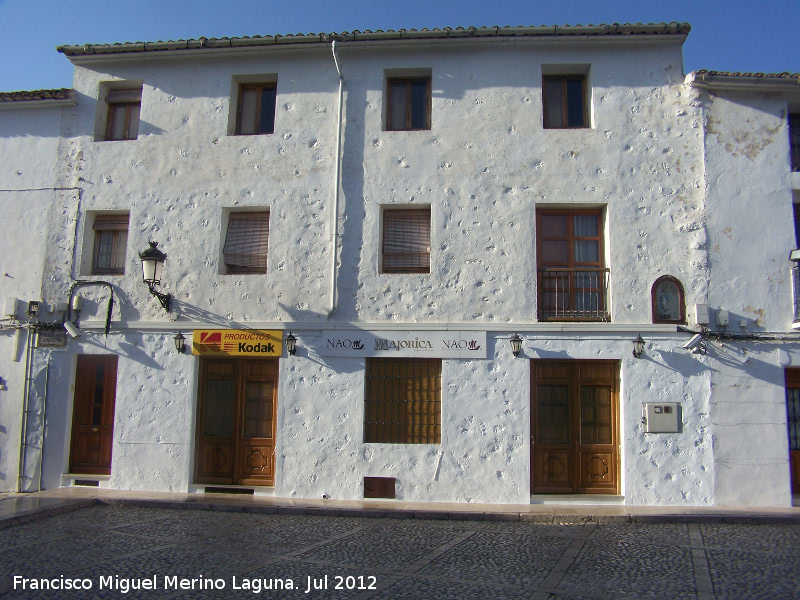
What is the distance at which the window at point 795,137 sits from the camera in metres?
11.2

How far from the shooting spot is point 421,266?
10.9 meters

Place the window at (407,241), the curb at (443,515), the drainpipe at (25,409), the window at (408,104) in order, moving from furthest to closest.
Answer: the window at (408,104) → the drainpipe at (25,409) → the window at (407,241) → the curb at (443,515)

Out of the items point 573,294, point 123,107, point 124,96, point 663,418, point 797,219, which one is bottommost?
point 663,418

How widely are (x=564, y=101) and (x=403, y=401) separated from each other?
5956mm

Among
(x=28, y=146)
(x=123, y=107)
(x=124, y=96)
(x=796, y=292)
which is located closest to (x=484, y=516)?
(x=796, y=292)

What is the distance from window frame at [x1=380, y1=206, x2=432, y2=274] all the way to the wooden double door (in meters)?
2.57

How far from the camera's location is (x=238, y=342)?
10.9 meters

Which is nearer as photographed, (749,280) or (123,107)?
(749,280)

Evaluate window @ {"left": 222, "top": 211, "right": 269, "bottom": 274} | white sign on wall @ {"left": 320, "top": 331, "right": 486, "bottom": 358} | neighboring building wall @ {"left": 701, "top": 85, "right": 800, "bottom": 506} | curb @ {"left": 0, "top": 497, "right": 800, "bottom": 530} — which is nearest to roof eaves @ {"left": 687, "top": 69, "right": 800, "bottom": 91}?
neighboring building wall @ {"left": 701, "top": 85, "right": 800, "bottom": 506}

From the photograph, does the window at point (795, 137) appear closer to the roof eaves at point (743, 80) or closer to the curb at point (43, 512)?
the roof eaves at point (743, 80)

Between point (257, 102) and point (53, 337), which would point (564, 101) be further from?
point (53, 337)

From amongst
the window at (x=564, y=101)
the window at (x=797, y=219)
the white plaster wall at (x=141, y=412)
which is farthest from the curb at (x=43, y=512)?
the window at (x=797, y=219)

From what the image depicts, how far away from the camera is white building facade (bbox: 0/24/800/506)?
404 inches

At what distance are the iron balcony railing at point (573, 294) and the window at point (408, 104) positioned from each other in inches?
137
